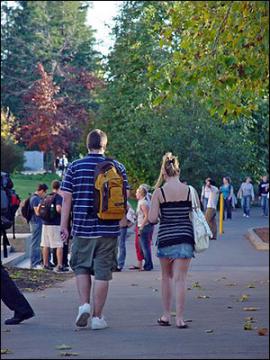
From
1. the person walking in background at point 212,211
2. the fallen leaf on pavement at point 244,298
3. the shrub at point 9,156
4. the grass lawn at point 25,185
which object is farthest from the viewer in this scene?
the shrub at point 9,156

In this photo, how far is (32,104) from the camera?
6919 cm

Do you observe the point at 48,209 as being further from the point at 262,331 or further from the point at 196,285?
the point at 262,331

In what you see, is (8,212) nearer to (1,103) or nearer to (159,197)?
(159,197)

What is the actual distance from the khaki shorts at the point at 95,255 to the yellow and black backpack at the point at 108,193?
0.86 ft

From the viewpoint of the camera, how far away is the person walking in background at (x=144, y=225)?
19891 millimetres

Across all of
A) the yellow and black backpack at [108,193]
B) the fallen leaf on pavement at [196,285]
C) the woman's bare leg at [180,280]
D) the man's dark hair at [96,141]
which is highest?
the man's dark hair at [96,141]

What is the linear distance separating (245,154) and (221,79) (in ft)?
113

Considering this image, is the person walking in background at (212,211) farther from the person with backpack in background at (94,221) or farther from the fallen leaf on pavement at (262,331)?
the fallen leaf on pavement at (262,331)

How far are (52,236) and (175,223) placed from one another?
9.73m

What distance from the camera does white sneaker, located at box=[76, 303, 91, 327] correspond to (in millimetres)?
10789

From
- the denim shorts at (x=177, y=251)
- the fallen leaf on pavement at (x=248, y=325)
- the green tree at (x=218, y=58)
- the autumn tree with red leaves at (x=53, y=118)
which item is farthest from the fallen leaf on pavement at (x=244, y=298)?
the autumn tree with red leaves at (x=53, y=118)

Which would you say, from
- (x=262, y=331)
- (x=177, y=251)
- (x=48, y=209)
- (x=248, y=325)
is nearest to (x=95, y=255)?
(x=177, y=251)

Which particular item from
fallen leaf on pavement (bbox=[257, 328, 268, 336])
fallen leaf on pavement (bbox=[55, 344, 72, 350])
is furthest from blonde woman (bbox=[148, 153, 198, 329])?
fallen leaf on pavement (bbox=[55, 344, 72, 350])

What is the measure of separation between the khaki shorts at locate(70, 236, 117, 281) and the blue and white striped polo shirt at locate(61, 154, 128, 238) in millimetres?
74
